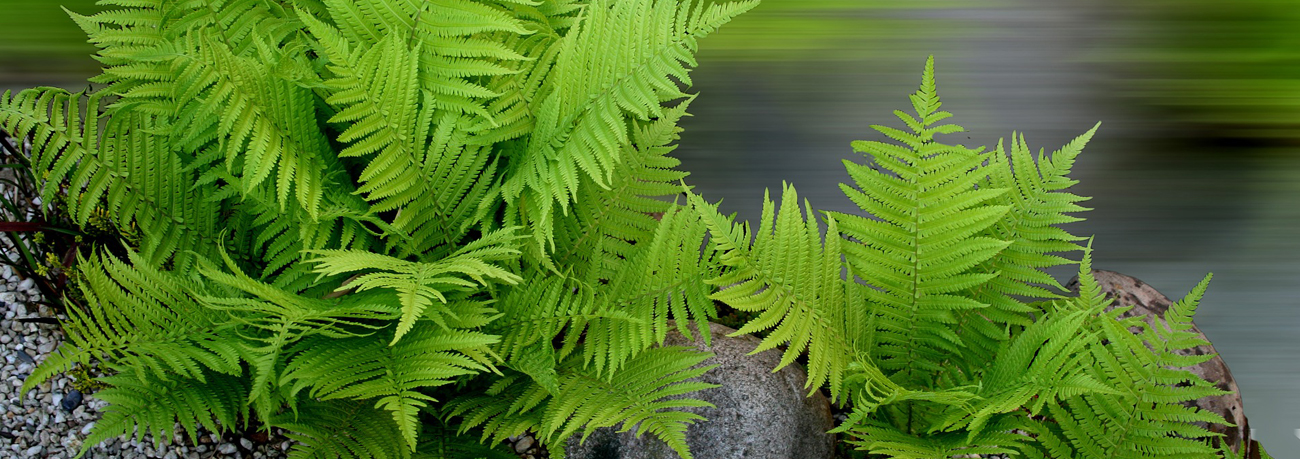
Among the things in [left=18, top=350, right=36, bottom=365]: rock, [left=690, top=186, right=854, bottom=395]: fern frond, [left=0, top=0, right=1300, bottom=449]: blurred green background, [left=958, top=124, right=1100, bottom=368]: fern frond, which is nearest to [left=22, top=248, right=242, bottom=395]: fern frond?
[left=18, top=350, right=36, bottom=365]: rock

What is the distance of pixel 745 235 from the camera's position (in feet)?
4.64

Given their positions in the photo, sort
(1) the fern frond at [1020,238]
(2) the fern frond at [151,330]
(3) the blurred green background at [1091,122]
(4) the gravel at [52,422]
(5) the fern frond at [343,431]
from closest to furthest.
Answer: (2) the fern frond at [151,330] → (5) the fern frond at [343,431] → (4) the gravel at [52,422] → (1) the fern frond at [1020,238] → (3) the blurred green background at [1091,122]

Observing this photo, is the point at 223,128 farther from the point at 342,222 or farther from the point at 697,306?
the point at 697,306

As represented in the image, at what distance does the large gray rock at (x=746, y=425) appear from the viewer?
152 centimetres

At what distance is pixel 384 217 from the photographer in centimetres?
168

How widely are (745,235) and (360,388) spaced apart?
0.63 m

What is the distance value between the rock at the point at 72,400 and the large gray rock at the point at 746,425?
0.85 meters

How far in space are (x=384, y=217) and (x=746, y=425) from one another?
78cm

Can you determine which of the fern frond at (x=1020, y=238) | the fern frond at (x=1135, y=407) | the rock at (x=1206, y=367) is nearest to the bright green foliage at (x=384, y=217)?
the fern frond at (x=1020, y=238)

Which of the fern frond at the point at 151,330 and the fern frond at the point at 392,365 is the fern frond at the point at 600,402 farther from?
the fern frond at the point at 151,330

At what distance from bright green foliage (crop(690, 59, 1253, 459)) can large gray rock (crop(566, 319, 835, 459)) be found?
0.08 meters

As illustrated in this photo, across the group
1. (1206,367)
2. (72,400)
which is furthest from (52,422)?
(1206,367)

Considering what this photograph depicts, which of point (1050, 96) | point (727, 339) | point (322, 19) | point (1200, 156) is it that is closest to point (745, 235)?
point (727, 339)

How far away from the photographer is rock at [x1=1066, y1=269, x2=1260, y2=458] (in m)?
1.78
